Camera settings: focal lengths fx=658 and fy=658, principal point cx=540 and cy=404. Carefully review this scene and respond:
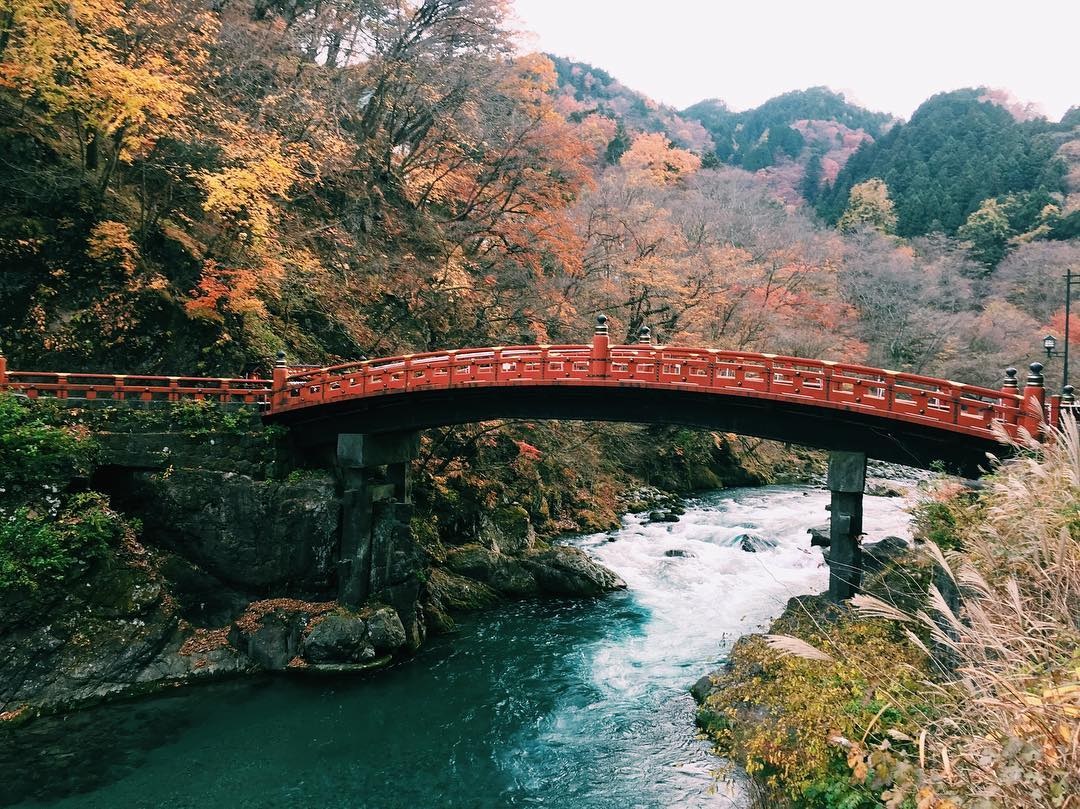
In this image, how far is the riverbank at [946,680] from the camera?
4.22m

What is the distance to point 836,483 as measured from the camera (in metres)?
14.3

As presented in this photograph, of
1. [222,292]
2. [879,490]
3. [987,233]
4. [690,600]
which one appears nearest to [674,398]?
[690,600]

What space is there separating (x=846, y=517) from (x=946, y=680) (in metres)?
7.04

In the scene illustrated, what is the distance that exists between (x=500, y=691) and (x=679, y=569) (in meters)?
9.61

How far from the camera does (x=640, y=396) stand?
1595 cm

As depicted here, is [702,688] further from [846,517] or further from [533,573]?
[533,573]

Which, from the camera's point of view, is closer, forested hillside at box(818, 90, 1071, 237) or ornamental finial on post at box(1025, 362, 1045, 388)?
ornamental finial on post at box(1025, 362, 1045, 388)

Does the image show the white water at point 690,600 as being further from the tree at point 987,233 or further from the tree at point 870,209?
the tree at point 870,209

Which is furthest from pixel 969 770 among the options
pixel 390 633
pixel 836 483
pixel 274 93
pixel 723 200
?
pixel 723 200

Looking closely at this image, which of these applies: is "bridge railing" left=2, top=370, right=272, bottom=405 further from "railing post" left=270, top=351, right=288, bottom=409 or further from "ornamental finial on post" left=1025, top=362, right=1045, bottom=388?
"ornamental finial on post" left=1025, top=362, right=1045, bottom=388

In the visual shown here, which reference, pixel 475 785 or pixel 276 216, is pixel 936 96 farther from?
pixel 475 785

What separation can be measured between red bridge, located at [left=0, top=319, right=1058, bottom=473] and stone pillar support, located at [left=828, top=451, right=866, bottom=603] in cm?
44

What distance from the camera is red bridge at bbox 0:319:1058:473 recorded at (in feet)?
42.4

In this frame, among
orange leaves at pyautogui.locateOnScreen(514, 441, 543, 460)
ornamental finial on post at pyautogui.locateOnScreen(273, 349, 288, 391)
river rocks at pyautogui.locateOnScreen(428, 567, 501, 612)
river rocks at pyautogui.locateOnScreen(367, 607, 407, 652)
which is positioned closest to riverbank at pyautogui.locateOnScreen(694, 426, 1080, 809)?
river rocks at pyautogui.locateOnScreen(367, 607, 407, 652)
